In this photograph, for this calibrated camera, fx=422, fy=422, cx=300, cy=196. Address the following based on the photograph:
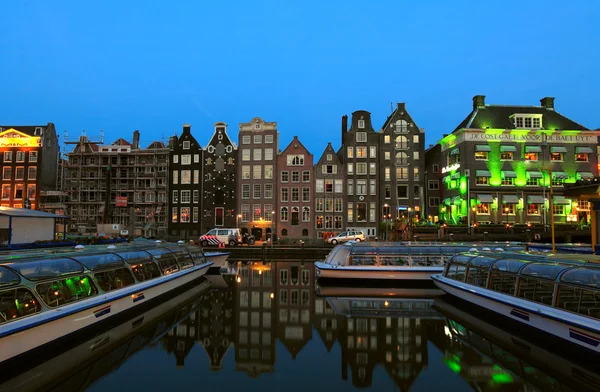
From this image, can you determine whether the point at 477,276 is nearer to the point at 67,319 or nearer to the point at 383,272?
the point at 383,272

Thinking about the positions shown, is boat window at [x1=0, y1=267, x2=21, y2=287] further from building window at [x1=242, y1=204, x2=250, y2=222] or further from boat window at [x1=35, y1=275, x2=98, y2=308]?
building window at [x1=242, y1=204, x2=250, y2=222]

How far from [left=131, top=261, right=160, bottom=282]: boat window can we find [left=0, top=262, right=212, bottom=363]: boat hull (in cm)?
40

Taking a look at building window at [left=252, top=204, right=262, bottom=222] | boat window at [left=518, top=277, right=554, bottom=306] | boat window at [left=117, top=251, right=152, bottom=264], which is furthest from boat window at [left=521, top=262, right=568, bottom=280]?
building window at [left=252, top=204, right=262, bottom=222]

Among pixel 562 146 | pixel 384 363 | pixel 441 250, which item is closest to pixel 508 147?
pixel 562 146

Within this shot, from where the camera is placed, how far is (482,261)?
16359mm

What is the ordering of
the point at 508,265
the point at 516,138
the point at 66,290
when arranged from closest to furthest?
the point at 66,290
the point at 508,265
the point at 516,138

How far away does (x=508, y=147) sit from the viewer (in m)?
56.5

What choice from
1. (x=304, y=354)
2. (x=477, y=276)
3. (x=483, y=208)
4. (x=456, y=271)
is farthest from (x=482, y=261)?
(x=483, y=208)

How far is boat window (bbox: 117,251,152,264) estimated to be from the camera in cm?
1658

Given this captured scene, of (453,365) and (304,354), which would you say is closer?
(453,365)

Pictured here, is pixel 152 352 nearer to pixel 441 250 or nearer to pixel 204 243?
pixel 441 250

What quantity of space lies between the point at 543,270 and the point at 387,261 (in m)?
11.3

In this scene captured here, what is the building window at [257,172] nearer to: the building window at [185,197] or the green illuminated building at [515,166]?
the building window at [185,197]

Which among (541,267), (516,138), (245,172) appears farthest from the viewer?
(245,172)
